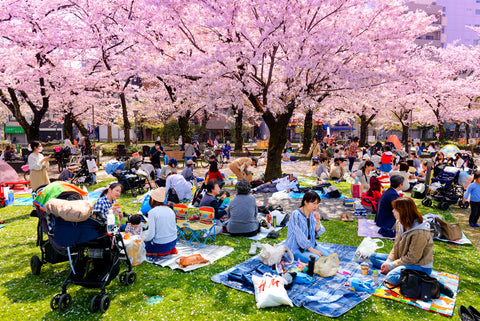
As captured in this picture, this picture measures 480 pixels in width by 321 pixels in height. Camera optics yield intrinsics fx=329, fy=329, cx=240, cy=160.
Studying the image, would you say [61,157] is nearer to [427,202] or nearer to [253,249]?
[253,249]

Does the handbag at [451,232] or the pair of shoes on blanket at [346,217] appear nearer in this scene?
the handbag at [451,232]

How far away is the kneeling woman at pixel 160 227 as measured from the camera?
20.1 feet

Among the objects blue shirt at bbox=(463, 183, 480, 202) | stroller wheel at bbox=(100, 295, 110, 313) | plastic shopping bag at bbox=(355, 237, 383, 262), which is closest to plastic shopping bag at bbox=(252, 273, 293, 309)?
plastic shopping bag at bbox=(355, 237, 383, 262)

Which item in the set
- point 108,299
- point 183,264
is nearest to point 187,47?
point 183,264

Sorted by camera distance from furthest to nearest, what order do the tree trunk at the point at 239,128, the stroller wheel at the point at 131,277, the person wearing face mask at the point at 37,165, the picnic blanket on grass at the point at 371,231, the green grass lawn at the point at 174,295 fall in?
the tree trunk at the point at 239,128 < the person wearing face mask at the point at 37,165 < the picnic blanket on grass at the point at 371,231 < the stroller wheel at the point at 131,277 < the green grass lawn at the point at 174,295

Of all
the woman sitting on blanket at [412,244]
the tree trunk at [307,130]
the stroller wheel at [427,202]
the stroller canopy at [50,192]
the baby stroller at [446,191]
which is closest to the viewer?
the woman sitting on blanket at [412,244]

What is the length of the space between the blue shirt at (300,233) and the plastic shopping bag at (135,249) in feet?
8.85

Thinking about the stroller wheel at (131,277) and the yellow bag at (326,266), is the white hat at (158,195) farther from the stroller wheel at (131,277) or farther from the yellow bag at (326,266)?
the yellow bag at (326,266)

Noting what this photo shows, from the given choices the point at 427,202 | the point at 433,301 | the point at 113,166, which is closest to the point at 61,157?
the point at 113,166

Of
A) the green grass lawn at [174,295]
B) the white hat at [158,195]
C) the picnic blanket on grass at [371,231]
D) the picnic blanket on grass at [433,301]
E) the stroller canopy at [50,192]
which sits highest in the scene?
the stroller canopy at [50,192]

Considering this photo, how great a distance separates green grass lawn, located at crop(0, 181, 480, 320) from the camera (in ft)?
14.6

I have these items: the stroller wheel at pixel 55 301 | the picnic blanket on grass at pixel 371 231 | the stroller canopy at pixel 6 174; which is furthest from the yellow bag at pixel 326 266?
the stroller canopy at pixel 6 174

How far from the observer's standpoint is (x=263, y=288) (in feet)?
15.9

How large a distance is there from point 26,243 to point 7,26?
15.9 m
